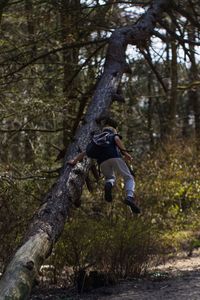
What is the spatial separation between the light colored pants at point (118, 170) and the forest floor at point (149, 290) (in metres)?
1.46

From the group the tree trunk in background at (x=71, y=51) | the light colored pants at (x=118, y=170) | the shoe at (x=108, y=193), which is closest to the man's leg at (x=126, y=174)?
the light colored pants at (x=118, y=170)

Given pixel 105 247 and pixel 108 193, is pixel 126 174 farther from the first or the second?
pixel 105 247

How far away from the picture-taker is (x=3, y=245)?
8.05 metres

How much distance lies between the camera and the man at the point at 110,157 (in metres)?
7.29

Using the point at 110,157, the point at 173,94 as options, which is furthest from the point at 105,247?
the point at 173,94

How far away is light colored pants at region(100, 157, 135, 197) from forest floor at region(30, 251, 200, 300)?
146 cm

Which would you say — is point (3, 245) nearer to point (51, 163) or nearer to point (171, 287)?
point (171, 287)

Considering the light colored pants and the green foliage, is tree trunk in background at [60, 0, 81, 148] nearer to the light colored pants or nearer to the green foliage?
the green foliage

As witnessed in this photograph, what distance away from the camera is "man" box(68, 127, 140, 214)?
7.29 m

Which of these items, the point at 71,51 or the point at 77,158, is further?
the point at 71,51

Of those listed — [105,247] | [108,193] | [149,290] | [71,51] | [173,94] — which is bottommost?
[149,290]

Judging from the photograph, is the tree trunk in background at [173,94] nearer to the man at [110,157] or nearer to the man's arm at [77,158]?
the man at [110,157]

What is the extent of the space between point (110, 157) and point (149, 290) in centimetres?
209

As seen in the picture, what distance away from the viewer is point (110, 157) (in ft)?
24.5
